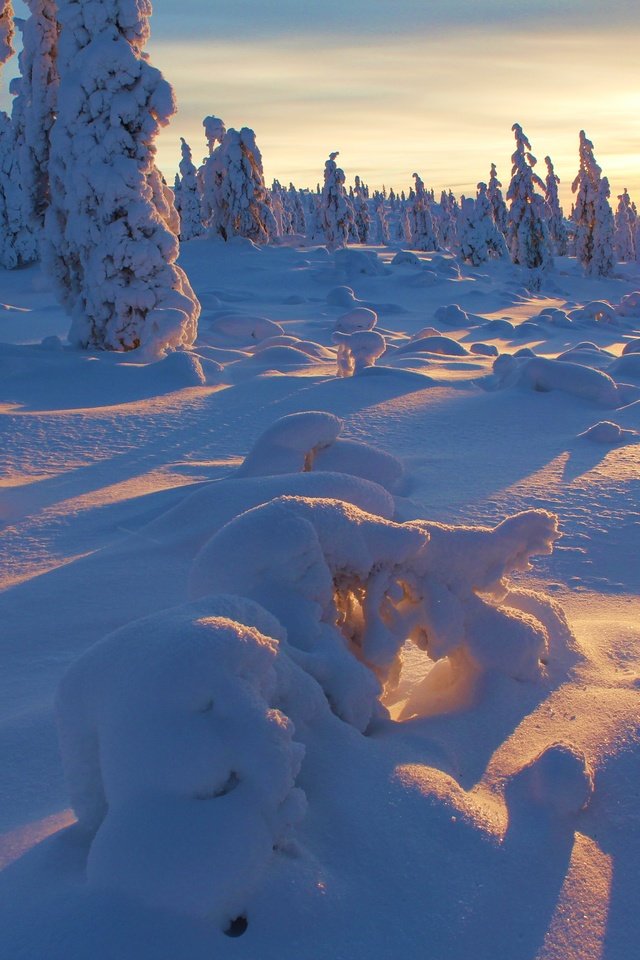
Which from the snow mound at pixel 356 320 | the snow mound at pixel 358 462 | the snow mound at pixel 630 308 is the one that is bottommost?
the snow mound at pixel 630 308

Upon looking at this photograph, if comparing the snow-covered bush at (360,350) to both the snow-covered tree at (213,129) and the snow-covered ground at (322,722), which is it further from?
the snow-covered tree at (213,129)

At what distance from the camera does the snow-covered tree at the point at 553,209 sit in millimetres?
59938

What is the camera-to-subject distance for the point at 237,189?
29969mm

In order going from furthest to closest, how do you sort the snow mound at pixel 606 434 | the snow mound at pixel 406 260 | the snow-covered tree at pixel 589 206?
the snow-covered tree at pixel 589 206 → the snow mound at pixel 406 260 → the snow mound at pixel 606 434

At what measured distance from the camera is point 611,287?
3806cm

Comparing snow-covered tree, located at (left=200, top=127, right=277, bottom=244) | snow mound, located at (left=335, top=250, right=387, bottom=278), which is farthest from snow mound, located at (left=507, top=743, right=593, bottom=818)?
snow-covered tree, located at (left=200, top=127, right=277, bottom=244)

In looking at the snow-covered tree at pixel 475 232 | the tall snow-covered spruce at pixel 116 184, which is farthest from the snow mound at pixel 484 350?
the snow-covered tree at pixel 475 232

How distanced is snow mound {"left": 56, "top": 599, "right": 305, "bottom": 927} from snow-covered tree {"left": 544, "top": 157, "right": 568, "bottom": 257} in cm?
6249

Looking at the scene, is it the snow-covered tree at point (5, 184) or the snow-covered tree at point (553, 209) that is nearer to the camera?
the snow-covered tree at point (5, 184)

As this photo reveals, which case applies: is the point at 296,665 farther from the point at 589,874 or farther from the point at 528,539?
the point at 528,539

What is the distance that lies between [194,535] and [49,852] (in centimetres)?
254

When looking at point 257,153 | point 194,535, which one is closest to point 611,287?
point 257,153

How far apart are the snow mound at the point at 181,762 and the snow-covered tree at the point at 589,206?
42637 millimetres

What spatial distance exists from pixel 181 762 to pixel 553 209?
216 feet
